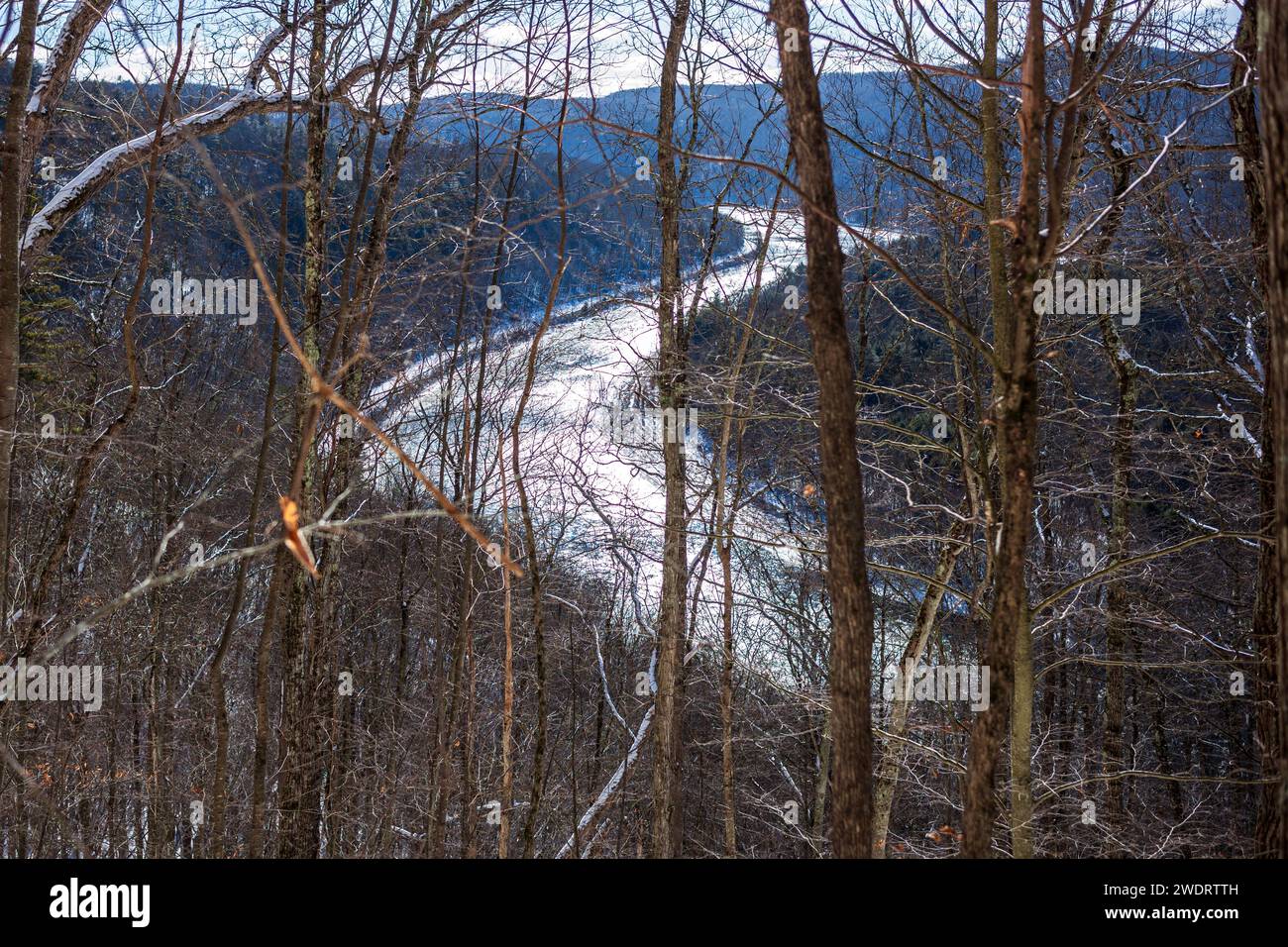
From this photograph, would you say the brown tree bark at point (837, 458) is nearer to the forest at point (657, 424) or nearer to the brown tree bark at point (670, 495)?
the forest at point (657, 424)

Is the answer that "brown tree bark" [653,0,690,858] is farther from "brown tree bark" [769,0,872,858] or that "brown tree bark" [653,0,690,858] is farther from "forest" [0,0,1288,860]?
"brown tree bark" [769,0,872,858]

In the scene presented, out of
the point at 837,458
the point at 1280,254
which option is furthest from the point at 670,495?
the point at 1280,254

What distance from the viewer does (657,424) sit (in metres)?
9.68

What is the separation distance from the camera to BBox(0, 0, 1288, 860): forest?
13.5 ft

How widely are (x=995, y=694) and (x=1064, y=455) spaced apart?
1074 cm

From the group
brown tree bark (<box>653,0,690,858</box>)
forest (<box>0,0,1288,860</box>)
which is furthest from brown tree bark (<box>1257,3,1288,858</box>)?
brown tree bark (<box>653,0,690,858</box>)

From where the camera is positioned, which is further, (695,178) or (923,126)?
(695,178)

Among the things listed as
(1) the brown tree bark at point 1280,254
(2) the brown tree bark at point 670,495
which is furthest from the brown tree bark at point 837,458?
(2) the brown tree bark at point 670,495

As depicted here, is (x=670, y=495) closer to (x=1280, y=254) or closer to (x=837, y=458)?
(x=837, y=458)

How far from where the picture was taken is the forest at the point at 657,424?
4.11 metres
